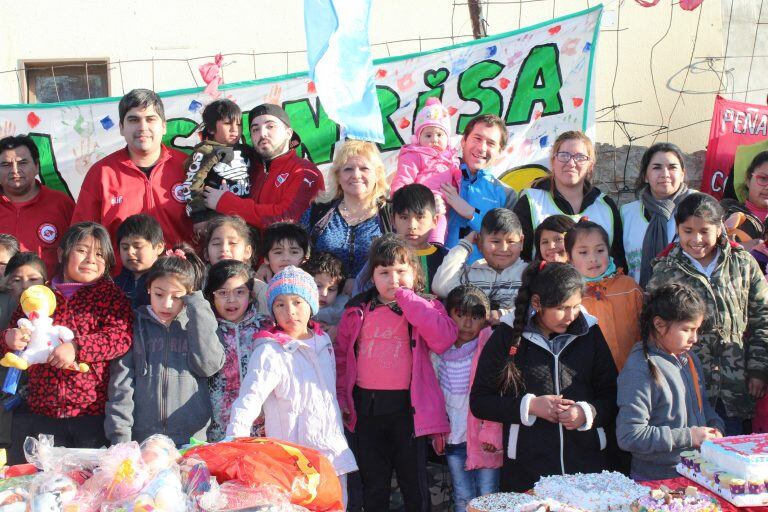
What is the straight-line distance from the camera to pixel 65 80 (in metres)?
7.36

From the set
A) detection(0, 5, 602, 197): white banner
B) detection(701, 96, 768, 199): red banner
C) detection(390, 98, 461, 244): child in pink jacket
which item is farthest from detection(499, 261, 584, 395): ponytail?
detection(701, 96, 768, 199): red banner

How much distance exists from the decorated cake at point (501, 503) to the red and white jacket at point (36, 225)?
3.06 meters

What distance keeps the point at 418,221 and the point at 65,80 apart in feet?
14.5

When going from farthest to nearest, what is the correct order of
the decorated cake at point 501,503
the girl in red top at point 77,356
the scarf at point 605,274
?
the scarf at point 605,274, the girl in red top at point 77,356, the decorated cake at point 501,503

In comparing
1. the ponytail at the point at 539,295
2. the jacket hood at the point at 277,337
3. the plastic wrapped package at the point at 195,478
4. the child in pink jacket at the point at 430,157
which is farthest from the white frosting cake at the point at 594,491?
the child in pink jacket at the point at 430,157

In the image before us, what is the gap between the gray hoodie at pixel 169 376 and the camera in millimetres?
3652

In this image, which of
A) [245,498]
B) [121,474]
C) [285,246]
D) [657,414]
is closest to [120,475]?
[121,474]

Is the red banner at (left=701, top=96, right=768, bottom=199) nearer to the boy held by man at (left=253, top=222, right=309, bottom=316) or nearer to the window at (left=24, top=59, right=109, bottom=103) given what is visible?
the boy held by man at (left=253, top=222, right=309, bottom=316)

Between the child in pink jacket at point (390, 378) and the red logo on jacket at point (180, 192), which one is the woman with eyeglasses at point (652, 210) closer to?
the child in pink jacket at point (390, 378)

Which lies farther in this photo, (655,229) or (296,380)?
(655,229)

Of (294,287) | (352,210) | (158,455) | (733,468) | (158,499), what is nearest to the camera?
(158,499)

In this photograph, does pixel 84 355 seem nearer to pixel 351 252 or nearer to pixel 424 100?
pixel 351 252

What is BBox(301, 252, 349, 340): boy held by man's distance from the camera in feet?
14.1

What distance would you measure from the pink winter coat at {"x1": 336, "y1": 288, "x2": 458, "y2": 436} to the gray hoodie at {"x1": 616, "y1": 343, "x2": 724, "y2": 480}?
88cm
